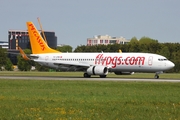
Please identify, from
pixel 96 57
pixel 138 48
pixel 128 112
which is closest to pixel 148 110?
pixel 128 112

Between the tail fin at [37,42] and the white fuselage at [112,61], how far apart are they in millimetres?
1431

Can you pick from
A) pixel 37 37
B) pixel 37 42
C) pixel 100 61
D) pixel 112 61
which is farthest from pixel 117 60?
pixel 37 37

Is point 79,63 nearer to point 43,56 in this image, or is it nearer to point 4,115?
point 43,56

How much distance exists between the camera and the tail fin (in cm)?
7362

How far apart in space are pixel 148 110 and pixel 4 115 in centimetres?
655

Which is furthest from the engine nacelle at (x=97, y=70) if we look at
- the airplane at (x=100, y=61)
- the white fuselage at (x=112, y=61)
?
the white fuselage at (x=112, y=61)

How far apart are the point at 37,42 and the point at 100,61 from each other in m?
12.7

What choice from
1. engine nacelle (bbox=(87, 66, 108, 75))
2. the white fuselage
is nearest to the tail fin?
the white fuselage

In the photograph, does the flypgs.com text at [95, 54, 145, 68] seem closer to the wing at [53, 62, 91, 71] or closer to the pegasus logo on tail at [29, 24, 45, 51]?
the wing at [53, 62, 91, 71]

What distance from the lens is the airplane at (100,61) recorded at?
201 ft

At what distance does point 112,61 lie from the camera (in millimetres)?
63938

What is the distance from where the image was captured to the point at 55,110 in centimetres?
2153

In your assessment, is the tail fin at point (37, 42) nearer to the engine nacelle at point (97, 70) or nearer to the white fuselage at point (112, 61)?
the white fuselage at point (112, 61)

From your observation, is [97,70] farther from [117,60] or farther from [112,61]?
[117,60]
